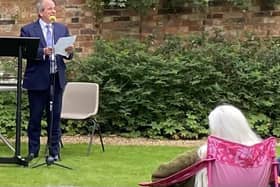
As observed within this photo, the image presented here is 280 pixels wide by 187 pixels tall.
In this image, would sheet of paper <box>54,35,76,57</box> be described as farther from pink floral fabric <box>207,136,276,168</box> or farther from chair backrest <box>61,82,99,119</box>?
pink floral fabric <box>207,136,276,168</box>

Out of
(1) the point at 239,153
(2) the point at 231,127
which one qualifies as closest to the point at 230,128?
(2) the point at 231,127

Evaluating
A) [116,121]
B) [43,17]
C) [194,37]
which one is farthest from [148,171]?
[194,37]

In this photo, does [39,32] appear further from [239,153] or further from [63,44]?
[239,153]

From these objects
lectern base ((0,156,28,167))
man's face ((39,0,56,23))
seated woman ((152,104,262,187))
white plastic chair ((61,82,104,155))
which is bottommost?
lectern base ((0,156,28,167))

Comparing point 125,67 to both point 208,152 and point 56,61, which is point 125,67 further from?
point 208,152

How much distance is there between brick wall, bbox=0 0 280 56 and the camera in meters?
11.9

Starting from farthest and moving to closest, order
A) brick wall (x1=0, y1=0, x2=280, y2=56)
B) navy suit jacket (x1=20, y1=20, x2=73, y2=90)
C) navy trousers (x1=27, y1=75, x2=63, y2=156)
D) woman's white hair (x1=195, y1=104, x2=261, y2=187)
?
brick wall (x1=0, y1=0, x2=280, y2=56)
navy trousers (x1=27, y1=75, x2=63, y2=156)
navy suit jacket (x1=20, y1=20, x2=73, y2=90)
woman's white hair (x1=195, y1=104, x2=261, y2=187)

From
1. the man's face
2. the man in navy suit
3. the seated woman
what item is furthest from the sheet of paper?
the seated woman

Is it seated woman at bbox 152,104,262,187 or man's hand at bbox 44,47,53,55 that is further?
man's hand at bbox 44,47,53,55

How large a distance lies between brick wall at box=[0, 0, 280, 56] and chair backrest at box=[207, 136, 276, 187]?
735 centimetres

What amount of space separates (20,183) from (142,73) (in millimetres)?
4106

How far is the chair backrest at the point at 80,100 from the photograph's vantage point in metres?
9.62

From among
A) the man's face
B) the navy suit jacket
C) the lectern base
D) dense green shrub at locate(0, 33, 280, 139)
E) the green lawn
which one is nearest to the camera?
the green lawn

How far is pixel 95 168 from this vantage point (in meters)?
8.26
